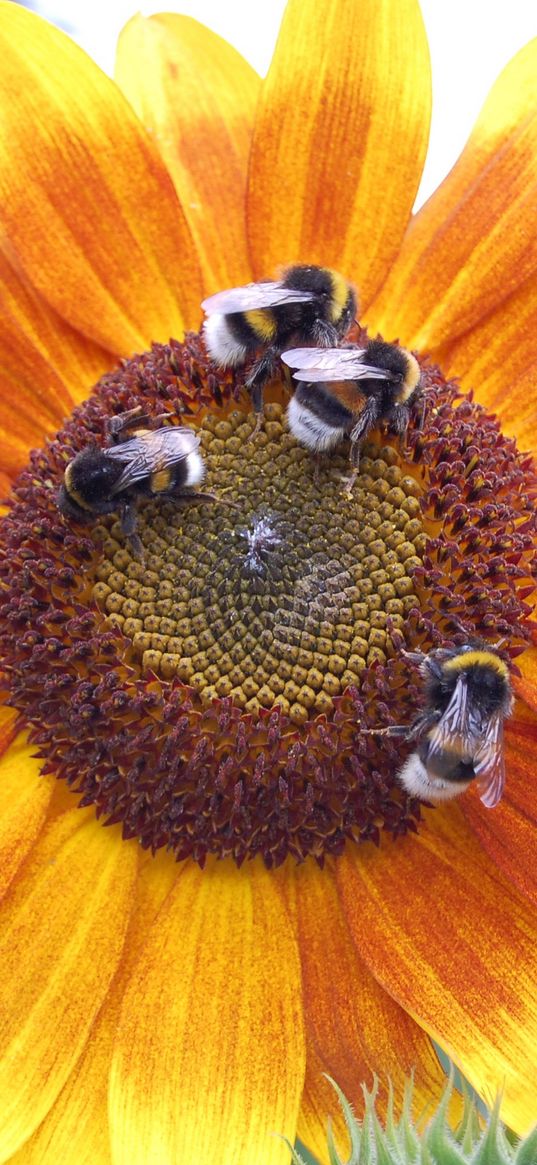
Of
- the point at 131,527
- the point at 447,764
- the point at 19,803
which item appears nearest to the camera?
the point at 447,764

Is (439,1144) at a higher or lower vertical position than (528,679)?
lower

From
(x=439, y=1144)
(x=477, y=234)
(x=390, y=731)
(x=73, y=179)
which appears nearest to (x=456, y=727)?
(x=390, y=731)

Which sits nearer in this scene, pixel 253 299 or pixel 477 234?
pixel 253 299

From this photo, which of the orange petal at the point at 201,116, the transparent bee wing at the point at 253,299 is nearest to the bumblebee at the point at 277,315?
the transparent bee wing at the point at 253,299

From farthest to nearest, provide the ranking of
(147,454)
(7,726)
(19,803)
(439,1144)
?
(7,726), (19,803), (147,454), (439,1144)

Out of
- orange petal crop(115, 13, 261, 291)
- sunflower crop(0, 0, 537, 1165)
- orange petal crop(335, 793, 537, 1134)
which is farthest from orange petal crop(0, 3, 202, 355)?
orange petal crop(335, 793, 537, 1134)

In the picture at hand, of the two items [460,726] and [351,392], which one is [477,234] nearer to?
[351,392]
